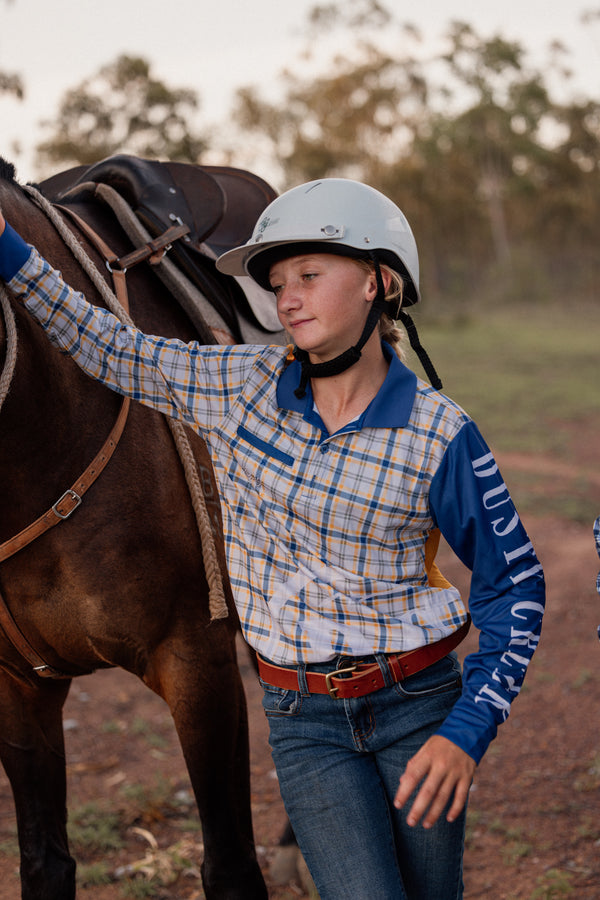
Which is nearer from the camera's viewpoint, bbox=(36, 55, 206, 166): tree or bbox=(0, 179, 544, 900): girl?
bbox=(0, 179, 544, 900): girl

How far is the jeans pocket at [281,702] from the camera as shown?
1.85 m

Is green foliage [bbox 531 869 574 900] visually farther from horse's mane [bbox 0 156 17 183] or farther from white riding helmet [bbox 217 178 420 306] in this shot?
horse's mane [bbox 0 156 17 183]

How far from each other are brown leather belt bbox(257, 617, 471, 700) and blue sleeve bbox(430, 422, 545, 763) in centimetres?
12

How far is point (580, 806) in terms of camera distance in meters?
3.57

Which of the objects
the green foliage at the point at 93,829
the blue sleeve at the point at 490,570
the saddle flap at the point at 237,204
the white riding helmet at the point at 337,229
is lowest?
the green foliage at the point at 93,829

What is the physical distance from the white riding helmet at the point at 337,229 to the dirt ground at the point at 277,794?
2.20m

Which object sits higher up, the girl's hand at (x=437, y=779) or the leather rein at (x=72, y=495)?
Answer: the leather rein at (x=72, y=495)

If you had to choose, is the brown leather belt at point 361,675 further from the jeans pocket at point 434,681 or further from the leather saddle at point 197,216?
the leather saddle at point 197,216

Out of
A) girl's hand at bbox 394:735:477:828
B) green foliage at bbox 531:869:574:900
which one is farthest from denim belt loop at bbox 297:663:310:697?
green foliage at bbox 531:869:574:900

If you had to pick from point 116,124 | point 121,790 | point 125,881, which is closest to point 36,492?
point 125,881

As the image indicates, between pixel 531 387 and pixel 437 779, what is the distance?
12779mm

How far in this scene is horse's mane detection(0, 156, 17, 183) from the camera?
2168 millimetres

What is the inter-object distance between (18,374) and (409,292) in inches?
34.8

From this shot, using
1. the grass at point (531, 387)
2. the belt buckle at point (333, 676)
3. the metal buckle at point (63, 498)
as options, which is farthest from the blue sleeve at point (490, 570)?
the grass at point (531, 387)
